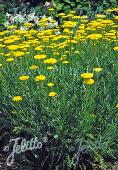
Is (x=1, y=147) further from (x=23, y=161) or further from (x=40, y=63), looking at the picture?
(x=40, y=63)

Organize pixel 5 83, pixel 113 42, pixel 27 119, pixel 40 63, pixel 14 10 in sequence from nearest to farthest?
1. pixel 27 119
2. pixel 5 83
3. pixel 40 63
4. pixel 113 42
5. pixel 14 10

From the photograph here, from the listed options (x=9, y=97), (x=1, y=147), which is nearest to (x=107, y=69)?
(x=9, y=97)

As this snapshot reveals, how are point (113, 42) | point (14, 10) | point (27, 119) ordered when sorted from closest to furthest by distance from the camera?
point (27, 119), point (113, 42), point (14, 10)

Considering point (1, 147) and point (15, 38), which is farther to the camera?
point (15, 38)

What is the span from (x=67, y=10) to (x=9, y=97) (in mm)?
3999

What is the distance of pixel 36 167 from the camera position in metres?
4.21

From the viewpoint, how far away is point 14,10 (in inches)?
313

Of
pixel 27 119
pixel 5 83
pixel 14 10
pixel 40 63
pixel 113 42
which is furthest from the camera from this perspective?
pixel 14 10

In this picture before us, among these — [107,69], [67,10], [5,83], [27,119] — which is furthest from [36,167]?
[67,10]

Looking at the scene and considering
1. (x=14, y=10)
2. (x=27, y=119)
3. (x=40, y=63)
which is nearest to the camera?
(x=27, y=119)

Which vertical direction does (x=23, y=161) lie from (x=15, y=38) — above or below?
below

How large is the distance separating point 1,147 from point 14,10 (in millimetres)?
3782

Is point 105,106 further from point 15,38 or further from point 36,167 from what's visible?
point 15,38

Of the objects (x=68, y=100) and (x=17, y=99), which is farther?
(x=68, y=100)
